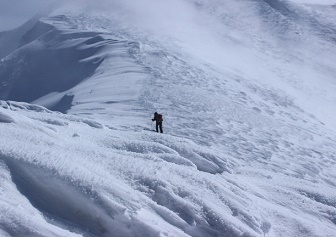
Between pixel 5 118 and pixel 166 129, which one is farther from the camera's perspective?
pixel 166 129

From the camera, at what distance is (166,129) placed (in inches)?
776

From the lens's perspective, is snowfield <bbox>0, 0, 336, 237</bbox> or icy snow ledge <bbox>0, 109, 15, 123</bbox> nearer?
snowfield <bbox>0, 0, 336, 237</bbox>

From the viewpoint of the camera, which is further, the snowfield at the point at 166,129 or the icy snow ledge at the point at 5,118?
the icy snow ledge at the point at 5,118

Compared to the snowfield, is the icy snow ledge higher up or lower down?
higher up

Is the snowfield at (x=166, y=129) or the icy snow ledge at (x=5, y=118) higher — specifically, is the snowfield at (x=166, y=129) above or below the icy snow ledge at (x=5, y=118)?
below

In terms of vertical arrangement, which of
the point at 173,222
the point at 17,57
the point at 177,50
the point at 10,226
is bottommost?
the point at 17,57

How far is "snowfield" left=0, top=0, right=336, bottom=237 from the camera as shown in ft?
28.3

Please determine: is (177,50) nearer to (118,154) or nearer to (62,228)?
(118,154)

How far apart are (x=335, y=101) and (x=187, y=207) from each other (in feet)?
116

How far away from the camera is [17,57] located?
47.4 meters

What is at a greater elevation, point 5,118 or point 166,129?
point 5,118

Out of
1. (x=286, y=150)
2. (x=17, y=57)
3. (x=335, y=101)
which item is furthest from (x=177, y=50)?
(x=286, y=150)

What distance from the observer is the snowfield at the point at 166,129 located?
28.3ft

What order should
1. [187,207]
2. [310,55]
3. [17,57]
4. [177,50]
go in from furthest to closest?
1. [310,55]
2. [17,57]
3. [177,50]
4. [187,207]
